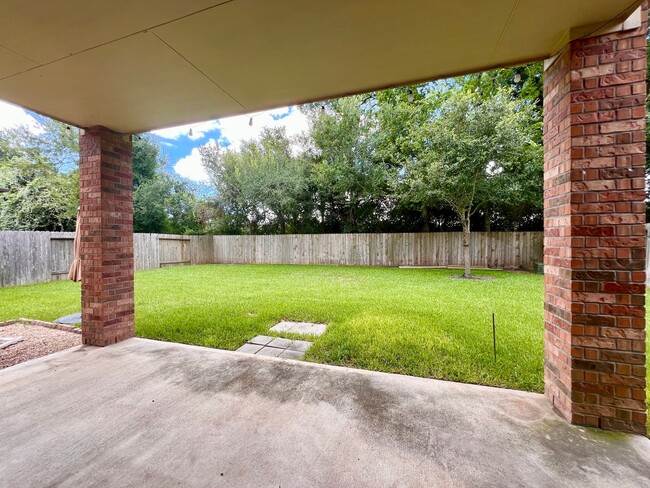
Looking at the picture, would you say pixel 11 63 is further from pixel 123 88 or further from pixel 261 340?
pixel 261 340

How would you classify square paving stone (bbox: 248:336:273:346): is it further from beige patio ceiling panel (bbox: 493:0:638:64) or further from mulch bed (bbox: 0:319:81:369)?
beige patio ceiling panel (bbox: 493:0:638:64)

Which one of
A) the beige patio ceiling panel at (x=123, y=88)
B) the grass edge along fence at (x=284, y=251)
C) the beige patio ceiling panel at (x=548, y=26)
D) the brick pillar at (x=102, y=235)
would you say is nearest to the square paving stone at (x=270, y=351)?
the brick pillar at (x=102, y=235)

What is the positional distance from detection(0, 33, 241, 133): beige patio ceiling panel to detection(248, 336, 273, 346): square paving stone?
2.38 meters

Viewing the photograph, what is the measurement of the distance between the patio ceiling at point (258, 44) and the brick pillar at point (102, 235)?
0.65 m

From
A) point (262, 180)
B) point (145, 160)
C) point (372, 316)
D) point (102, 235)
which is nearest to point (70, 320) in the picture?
point (102, 235)

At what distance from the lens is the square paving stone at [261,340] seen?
3.15m

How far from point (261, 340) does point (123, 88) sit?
2653 millimetres

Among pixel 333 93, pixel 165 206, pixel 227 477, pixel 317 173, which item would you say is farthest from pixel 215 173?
pixel 227 477

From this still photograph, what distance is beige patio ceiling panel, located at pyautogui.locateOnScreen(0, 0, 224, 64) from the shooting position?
1.40 metres

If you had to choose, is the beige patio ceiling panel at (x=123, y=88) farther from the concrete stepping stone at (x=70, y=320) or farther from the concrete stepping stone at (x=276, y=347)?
the concrete stepping stone at (x=70, y=320)

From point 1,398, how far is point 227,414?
1691 millimetres

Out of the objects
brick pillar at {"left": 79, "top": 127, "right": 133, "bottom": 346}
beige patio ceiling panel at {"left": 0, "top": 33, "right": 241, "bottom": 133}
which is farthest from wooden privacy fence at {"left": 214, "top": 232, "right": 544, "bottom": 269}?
beige patio ceiling panel at {"left": 0, "top": 33, "right": 241, "bottom": 133}

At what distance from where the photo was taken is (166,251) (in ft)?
37.3

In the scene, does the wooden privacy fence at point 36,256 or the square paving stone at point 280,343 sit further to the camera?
the wooden privacy fence at point 36,256
